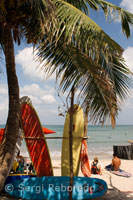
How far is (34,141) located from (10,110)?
212 centimetres

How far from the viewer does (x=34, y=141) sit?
709 centimetres

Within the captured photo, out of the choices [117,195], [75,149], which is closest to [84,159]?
[75,149]

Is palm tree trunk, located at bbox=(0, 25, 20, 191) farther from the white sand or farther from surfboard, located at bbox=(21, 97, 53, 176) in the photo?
the white sand

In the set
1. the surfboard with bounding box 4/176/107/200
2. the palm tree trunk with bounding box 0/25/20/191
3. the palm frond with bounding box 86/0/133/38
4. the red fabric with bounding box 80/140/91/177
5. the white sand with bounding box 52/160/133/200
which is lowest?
the white sand with bounding box 52/160/133/200

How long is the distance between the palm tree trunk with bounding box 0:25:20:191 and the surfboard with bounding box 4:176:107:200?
121cm

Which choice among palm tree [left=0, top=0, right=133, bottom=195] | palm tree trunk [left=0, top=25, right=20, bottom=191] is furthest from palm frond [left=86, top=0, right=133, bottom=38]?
palm tree trunk [left=0, top=25, right=20, bottom=191]

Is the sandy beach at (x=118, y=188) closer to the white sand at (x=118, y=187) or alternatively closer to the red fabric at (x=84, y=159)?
the white sand at (x=118, y=187)

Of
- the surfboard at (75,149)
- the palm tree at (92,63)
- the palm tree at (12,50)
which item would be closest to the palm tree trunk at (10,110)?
the palm tree at (12,50)

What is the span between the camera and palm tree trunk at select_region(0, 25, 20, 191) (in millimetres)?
5176

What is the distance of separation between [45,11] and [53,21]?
38cm

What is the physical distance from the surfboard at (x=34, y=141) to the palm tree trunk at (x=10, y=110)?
53.6 inches

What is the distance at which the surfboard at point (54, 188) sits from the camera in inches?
230

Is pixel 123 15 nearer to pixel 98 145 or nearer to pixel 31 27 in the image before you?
pixel 31 27

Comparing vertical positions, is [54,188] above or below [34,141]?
below
